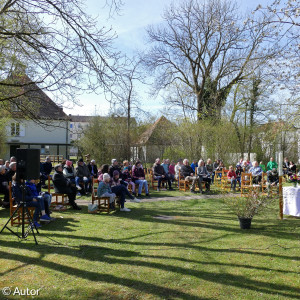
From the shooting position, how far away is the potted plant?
7.00 meters

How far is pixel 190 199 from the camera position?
11.8 metres

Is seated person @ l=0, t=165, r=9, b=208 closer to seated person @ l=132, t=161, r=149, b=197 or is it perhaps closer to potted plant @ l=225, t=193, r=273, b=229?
seated person @ l=132, t=161, r=149, b=197

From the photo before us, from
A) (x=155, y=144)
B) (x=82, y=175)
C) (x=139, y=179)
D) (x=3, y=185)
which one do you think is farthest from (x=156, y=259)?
(x=155, y=144)

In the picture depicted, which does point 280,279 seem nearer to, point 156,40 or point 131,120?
point 131,120

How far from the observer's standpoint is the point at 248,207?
7.05 meters

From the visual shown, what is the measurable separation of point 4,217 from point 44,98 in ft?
10.7

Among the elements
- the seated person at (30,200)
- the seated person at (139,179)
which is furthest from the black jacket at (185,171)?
the seated person at (30,200)

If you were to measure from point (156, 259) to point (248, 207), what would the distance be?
2.99m

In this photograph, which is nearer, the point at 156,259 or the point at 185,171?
the point at 156,259

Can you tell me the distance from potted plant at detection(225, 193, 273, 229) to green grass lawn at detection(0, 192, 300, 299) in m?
0.24

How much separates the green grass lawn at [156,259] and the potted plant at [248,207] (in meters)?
0.24

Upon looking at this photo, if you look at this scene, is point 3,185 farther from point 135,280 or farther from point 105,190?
point 135,280

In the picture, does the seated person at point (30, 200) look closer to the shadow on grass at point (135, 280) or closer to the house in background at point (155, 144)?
the shadow on grass at point (135, 280)

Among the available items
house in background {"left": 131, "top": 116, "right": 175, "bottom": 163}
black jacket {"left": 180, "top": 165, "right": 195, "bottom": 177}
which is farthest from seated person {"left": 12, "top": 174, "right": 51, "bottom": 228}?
house in background {"left": 131, "top": 116, "right": 175, "bottom": 163}
